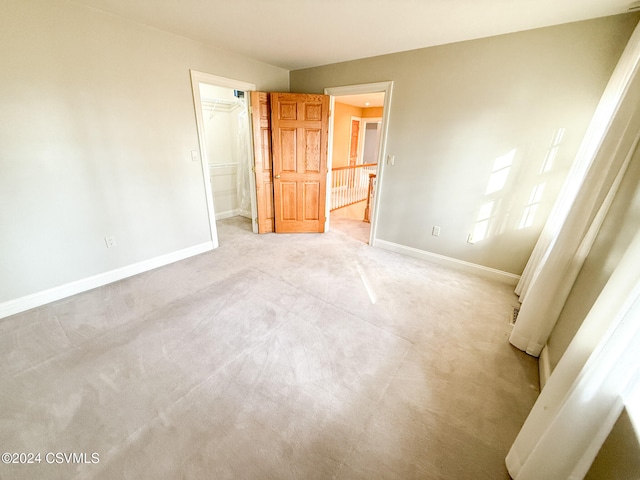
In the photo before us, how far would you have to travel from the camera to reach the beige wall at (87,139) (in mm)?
1979

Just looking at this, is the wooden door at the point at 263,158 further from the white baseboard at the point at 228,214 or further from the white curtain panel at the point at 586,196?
the white curtain panel at the point at 586,196

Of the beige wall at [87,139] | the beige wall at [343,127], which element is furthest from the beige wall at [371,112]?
the beige wall at [87,139]

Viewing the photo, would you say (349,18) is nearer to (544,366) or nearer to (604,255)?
(604,255)

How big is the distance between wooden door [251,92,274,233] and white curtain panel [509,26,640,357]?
347cm

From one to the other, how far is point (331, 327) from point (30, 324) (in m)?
2.53

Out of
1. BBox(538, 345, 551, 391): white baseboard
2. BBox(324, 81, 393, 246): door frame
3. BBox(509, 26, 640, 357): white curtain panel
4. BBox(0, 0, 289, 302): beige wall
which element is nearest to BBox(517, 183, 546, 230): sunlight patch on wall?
BBox(509, 26, 640, 357): white curtain panel

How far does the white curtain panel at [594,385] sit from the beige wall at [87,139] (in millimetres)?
3630

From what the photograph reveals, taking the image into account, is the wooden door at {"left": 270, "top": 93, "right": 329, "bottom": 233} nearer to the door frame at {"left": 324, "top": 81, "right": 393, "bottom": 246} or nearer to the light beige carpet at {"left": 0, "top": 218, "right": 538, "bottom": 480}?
the door frame at {"left": 324, "top": 81, "right": 393, "bottom": 246}

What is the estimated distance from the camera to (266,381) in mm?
1610

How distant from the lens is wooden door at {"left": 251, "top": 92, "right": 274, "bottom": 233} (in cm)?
361

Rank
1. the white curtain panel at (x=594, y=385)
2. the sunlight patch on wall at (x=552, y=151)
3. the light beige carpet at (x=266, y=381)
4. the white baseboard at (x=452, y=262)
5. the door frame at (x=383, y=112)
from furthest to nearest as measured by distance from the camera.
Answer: the door frame at (x=383, y=112) → the white baseboard at (x=452, y=262) → the sunlight patch on wall at (x=552, y=151) → the light beige carpet at (x=266, y=381) → the white curtain panel at (x=594, y=385)

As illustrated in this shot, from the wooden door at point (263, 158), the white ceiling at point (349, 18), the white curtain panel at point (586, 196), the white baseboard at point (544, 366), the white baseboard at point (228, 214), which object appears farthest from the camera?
the white baseboard at point (228, 214)

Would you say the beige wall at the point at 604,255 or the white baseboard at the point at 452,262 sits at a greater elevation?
the beige wall at the point at 604,255

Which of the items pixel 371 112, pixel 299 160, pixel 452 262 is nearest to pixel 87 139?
pixel 299 160
